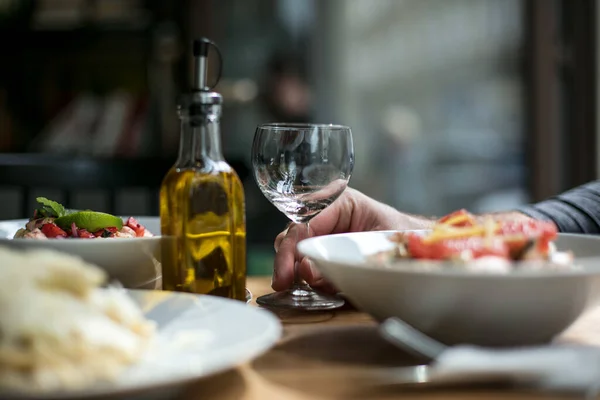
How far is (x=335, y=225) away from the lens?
0.99 m

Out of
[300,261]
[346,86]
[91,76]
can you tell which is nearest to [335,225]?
[300,261]

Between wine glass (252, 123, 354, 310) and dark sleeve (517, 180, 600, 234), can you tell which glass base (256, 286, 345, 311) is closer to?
wine glass (252, 123, 354, 310)

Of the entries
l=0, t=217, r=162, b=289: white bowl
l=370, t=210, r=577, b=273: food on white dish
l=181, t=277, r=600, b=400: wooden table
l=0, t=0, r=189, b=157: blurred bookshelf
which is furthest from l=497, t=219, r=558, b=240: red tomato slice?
l=0, t=0, r=189, b=157: blurred bookshelf

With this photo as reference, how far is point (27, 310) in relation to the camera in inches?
17.5

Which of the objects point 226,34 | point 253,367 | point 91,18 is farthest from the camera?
point 226,34

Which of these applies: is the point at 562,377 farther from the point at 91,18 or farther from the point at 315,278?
the point at 91,18

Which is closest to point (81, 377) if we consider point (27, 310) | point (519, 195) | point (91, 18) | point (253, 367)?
point (27, 310)

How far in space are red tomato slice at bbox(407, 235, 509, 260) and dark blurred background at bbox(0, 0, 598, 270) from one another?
7.31 feet

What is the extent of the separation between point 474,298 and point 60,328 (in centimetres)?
28

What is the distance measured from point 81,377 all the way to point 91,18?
9.48 feet

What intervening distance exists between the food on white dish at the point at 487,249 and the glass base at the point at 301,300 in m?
0.17

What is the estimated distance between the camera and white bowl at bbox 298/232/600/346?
0.53 m

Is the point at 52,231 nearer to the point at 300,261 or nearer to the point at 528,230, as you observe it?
the point at 300,261

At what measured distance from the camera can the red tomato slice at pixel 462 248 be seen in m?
0.59
